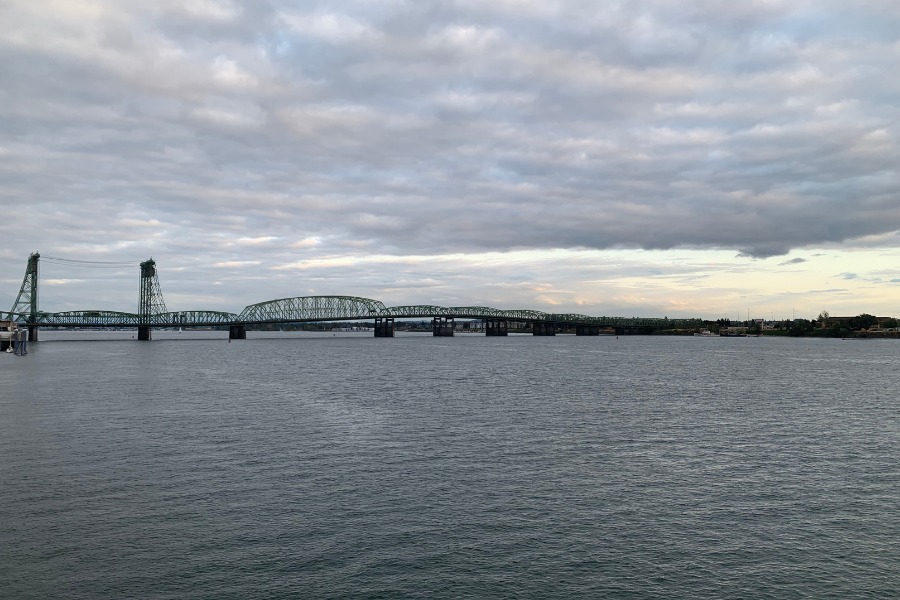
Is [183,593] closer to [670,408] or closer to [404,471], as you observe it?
[404,471]

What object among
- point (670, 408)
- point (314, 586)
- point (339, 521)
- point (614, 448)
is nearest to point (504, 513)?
point (339, 521)

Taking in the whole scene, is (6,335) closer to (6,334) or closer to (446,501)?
(6,334)

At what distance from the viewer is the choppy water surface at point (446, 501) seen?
878 inches

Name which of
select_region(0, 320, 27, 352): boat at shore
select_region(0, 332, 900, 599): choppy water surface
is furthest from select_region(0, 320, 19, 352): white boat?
select_region(0, 332, 900, 599): choppy water surface

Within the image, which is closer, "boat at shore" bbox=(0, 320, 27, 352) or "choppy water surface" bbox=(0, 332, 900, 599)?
"choppy water surface" bbox=(0, 332, 900, 599)

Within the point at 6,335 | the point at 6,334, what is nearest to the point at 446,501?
the point at 6,335

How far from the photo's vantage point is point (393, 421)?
5425cm

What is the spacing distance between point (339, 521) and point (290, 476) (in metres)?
8.47

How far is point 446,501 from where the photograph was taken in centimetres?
3056

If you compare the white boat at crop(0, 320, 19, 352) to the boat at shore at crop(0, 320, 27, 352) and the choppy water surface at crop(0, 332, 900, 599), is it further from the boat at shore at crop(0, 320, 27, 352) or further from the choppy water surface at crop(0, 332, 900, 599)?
the choppy water surface at crop(0, 332, 900, 599)

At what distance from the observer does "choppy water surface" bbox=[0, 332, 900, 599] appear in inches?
878

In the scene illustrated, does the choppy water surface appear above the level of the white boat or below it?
below

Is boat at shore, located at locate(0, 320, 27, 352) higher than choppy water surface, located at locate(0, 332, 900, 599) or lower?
higher

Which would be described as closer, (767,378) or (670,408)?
(670,408)
